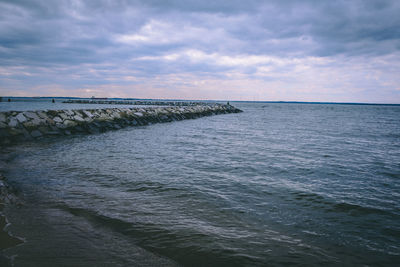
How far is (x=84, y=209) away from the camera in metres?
4.00

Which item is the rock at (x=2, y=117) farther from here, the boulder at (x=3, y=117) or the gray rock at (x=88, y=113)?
the gray rock at (x=88, y=113)

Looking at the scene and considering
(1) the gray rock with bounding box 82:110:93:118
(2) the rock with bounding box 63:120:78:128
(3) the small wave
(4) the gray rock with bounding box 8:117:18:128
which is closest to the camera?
(3) the small wave

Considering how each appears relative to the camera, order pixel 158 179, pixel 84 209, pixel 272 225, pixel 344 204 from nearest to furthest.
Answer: pixel 272 225
pixel 84 209
pixel 344 204
pixel 158 179

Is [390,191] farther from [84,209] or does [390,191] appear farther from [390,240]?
[84,209]

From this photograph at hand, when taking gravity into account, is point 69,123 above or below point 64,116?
below

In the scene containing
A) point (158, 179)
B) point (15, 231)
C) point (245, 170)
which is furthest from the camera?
point (245, 170)

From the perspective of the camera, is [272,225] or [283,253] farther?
[272,225]

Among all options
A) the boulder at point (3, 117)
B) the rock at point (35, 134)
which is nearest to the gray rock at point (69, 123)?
the rock at point (35, 134)

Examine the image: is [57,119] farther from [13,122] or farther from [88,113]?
[88,113]

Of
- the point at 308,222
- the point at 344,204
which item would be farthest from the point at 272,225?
the point at 344,204

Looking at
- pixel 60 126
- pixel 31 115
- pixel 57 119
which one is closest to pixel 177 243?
pixel 60 126

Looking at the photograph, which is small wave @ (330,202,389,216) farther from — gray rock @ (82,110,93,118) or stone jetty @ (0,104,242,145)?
gray rock @ (82,110,93,118)

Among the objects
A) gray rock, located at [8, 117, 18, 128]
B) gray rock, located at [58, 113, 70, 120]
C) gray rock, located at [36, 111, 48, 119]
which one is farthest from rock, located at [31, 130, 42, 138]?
gray rock, located at [58, 113, 70, 120]

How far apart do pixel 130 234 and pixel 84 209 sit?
4.10ft
